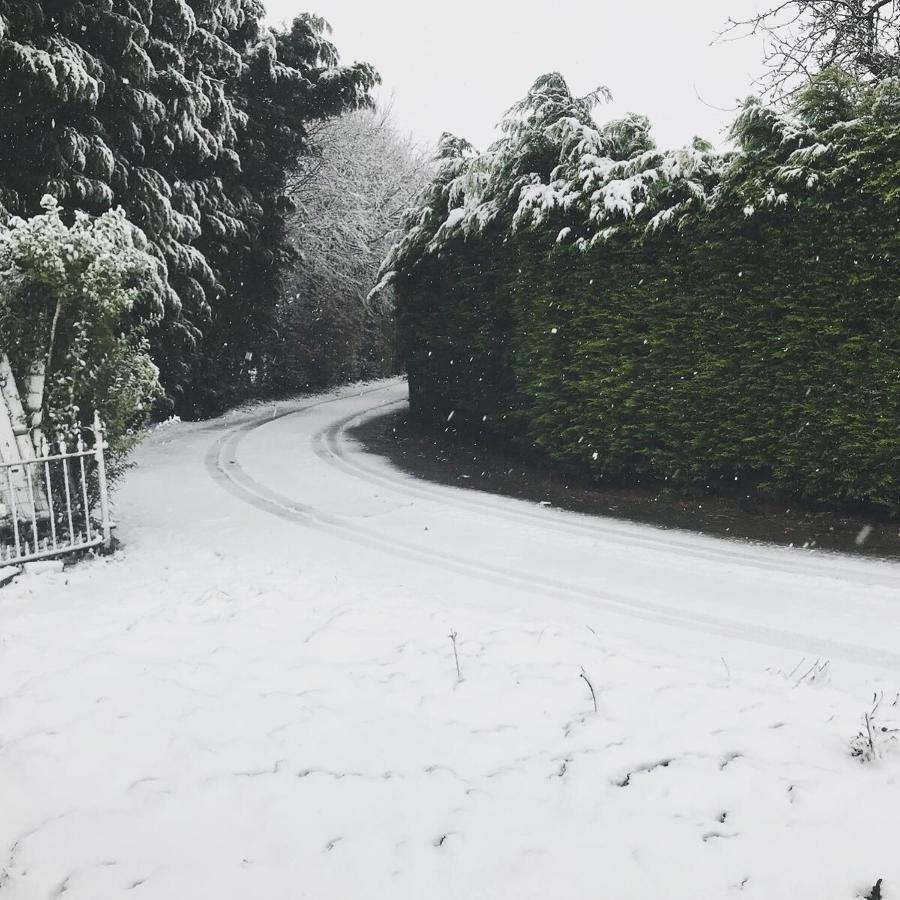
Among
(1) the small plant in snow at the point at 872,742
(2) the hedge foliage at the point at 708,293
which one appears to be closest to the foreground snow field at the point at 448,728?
(1) the small plant in snow at the point at 872,742

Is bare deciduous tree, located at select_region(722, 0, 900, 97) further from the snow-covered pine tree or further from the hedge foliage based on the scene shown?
the snow-covered pine tree

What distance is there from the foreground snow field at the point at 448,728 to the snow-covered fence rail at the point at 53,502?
0.45m

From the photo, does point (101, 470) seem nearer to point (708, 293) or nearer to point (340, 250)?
point (708, 293)

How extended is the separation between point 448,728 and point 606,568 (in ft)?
11.4

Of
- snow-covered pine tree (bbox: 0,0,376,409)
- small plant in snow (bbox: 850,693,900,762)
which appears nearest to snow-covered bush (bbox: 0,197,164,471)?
snow-covered pine tree (bbox: 0,0,376,409)

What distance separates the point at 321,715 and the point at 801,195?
24.1ft

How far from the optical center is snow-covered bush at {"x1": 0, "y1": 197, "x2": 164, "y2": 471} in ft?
22.2

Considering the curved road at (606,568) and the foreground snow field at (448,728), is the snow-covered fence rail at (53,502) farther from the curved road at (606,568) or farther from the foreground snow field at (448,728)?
the curved road at (606,568)

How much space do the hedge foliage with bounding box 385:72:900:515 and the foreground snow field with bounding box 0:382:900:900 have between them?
6.74ft

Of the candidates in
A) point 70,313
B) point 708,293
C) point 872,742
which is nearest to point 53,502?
point 70,313

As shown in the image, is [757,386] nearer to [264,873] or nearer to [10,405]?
[264,873]

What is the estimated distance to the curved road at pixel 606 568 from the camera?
496 cm

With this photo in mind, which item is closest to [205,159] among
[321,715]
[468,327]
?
[468,327]

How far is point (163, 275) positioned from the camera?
1398 cm
